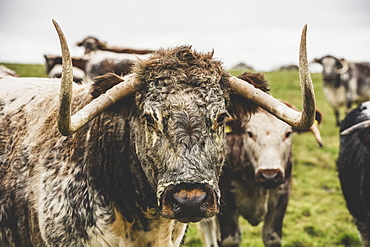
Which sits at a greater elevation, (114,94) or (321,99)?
(114,94)

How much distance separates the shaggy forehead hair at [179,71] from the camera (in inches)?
113

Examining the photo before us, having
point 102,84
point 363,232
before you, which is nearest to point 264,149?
point 363,232

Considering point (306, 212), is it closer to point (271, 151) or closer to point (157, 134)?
point (271, 151)

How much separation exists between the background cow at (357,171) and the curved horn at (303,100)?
2475 mm

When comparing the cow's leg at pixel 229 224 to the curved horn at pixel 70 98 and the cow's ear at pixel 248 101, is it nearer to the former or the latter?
the cow's ear at pixel 248 101

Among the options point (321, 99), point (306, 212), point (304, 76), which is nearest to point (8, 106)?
point (304, 76)

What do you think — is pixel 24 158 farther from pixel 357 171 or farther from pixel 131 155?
pixel 357 171

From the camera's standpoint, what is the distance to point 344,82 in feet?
58.1

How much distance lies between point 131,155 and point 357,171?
378 centimetres

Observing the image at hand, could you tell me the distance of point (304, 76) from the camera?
102 inches

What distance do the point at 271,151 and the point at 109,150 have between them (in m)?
2.73

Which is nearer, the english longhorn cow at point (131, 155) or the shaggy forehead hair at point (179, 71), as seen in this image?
the english longhorn cow at point (131, 155)

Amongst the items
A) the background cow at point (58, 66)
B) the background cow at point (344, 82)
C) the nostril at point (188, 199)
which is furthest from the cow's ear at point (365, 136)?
the background cow at point (344, 82)

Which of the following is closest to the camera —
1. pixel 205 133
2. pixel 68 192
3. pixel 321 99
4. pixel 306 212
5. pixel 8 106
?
pixel 205 133
